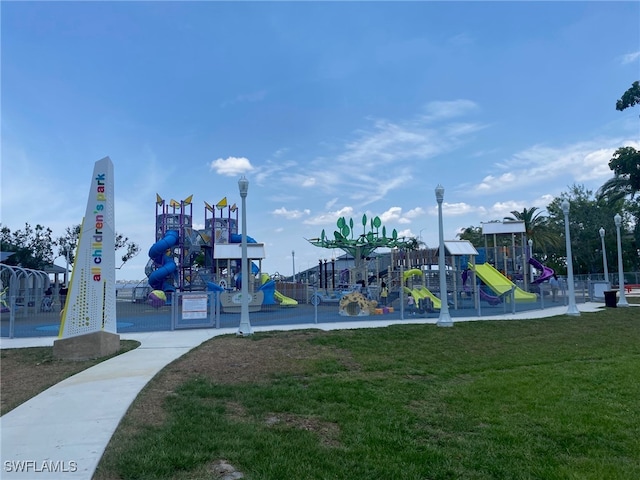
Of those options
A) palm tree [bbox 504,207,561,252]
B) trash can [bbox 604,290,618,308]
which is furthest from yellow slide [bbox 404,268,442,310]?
palm tree [bbox 504,207,561,252]

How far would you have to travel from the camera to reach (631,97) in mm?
27609

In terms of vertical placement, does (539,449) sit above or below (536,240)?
below

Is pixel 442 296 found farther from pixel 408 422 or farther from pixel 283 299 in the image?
pixel 283 299

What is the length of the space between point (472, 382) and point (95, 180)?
9.40 m

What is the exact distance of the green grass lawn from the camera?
14.7 feet

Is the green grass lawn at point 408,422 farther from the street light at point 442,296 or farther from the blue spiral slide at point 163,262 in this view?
the blue spiral slide at point 163,262

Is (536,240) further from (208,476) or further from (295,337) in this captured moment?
(208,476)

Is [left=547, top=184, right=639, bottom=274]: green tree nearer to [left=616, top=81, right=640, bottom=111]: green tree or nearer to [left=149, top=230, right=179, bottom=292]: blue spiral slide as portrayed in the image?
[left=616, top=81, right=640, bottom=111]: green tree

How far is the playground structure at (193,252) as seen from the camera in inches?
1202

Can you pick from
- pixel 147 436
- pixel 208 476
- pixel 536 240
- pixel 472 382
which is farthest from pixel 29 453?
pixel 536 240

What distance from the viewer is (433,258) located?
3005cm

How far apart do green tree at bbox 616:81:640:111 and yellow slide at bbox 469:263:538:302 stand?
12.3 meters

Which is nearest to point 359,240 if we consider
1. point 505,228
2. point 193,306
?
Answer: point 505,228

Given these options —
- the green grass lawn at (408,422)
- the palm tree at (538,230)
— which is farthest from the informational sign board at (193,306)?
the palm tree at (538,230)
